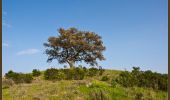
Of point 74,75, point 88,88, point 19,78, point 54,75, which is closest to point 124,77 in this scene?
point 88,88

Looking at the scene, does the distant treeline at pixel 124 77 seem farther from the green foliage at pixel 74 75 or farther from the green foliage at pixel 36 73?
the green foliage at pixel 36 73

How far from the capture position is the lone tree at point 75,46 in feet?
74.5

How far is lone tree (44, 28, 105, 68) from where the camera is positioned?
74.5 ft

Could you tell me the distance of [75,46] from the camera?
2291cm

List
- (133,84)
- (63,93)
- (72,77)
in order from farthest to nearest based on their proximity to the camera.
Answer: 1. (72,77)
2. (133,84)
3. (63,93)

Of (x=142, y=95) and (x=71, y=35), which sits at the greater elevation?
(x=71, y=35)

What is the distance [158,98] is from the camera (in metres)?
7.61

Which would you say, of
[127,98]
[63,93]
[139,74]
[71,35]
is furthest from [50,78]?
[71,35]

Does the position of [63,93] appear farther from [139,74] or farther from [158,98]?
[139,74]

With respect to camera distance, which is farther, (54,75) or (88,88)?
(54,75)

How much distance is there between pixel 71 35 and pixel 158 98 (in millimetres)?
15450

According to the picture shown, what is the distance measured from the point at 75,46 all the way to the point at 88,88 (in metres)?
13.9

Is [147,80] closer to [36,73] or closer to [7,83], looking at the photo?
[7,83]

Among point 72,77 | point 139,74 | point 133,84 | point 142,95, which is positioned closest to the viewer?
point 142,95
